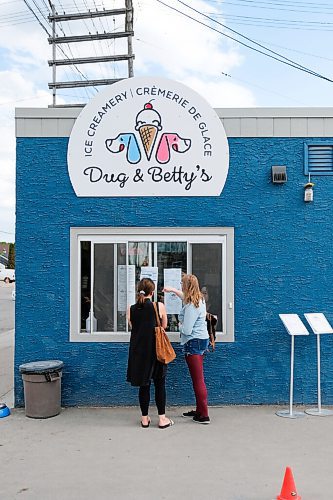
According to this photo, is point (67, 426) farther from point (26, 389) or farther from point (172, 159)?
point (172, 159)

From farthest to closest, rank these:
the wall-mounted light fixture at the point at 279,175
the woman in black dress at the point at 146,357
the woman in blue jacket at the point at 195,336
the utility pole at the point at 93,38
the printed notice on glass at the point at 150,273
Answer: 1. the utility pole at the point at 93,38
2. the printed notice on glass at the point at 150,273
3. the wall-mounted light fixture at the point at 279,175
4. the woman in blue jacket at the point at 195,336
5. the woman in black dress at the point at 146,357

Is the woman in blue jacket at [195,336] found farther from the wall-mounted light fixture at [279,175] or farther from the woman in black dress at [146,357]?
the wall-mounted light fixture at [279,175]

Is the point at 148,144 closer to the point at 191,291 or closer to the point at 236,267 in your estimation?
the point at 236,267

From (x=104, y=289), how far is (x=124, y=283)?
282 millimetres

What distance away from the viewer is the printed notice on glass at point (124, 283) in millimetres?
8320

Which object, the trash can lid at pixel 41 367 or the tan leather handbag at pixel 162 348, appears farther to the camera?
the trash can lid at pixel 41 367

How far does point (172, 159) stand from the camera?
27.1 ft

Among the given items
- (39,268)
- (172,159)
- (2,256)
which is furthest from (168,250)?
(2,256)

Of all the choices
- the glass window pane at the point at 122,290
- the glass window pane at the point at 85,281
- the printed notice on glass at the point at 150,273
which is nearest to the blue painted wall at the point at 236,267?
the glass window pane at the point at 85,281

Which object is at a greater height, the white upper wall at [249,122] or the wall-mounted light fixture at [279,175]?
the white upper wall at [249,122]

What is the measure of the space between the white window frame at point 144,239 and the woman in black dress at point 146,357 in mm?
1010

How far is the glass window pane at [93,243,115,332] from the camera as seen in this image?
328 inches

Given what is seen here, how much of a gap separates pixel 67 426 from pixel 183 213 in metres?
3.05

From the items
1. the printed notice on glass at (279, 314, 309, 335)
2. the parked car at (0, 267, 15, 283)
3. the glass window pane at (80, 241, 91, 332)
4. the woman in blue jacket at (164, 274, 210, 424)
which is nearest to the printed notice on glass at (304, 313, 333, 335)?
the printed notice on glass at (279, 314, 309, 335)
